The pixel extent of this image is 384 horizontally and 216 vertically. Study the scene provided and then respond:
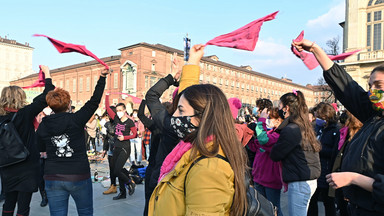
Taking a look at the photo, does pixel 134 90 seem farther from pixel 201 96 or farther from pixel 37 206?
pixel 201 96

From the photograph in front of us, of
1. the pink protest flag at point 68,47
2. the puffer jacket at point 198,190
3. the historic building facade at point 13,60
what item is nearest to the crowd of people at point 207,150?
the puffer jacket at point 198,190

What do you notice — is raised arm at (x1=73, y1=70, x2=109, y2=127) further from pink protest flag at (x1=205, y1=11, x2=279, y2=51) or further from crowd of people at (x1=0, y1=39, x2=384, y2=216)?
pink protest flag at (x1=205, y1=11, x2=279, y2=51)

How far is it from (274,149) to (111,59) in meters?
53.8

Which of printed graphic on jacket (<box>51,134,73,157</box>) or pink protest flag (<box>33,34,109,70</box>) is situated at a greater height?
pink protest flag (<box>33,34,109,70</box>)

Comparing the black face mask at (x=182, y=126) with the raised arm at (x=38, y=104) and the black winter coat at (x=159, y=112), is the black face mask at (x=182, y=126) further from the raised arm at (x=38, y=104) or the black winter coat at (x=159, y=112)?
the raised arm at (x=38, y=104)

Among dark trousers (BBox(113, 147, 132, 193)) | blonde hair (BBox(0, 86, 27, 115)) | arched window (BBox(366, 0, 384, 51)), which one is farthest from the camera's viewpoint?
arched window (BBox(366, 0, 384, 51))

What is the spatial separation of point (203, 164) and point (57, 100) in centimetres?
263

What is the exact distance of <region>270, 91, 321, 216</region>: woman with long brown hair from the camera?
3.38 m

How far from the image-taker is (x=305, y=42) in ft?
7.20

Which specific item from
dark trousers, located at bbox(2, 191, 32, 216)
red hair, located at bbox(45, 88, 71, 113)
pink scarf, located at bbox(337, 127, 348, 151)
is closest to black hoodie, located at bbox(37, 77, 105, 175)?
red hair, located at bbox(45, 88, 71, 113)

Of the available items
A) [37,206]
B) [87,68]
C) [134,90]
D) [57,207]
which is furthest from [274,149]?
[87,68]

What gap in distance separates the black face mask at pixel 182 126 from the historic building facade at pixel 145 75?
138 ft

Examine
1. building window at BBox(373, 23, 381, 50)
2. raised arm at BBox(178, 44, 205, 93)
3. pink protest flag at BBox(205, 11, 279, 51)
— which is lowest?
raised arm at BBox(178, 44, 205, 93)

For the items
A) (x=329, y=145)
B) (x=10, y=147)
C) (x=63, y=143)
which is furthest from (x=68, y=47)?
(x=329, y=145)
